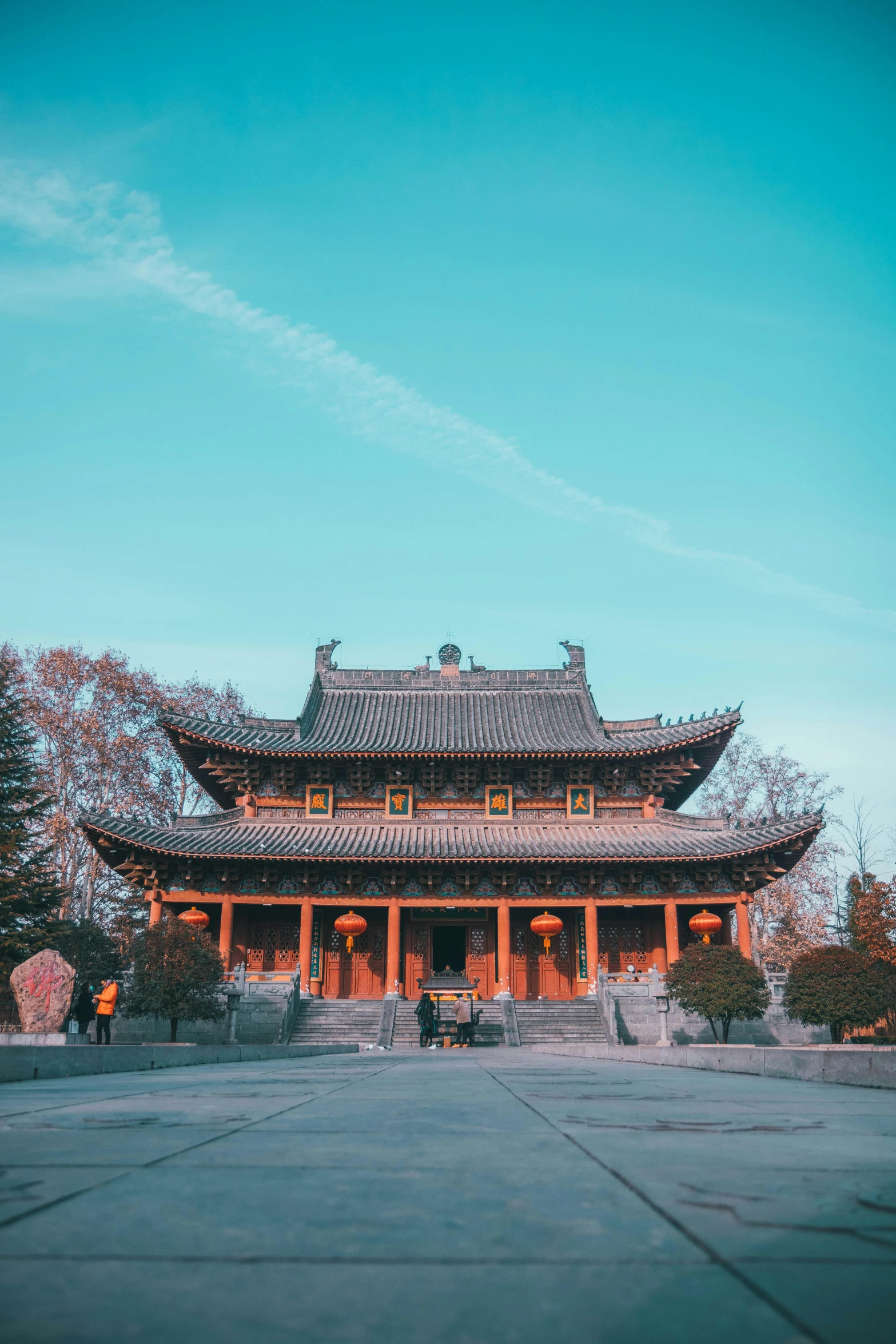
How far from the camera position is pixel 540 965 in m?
26.8

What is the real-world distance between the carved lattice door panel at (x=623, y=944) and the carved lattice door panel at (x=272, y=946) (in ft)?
29.6

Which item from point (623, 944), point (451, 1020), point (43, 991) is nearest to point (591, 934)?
point (623, 944)

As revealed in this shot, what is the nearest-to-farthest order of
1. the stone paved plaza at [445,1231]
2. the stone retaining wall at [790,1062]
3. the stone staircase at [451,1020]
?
the stone paved plaza at [445,1231], the stone retaining wall at [790,1062], the stone staircase at [451,1020]

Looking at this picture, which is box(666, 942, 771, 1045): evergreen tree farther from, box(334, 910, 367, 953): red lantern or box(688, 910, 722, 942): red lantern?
box(334, 910, 367, 953): red lantern

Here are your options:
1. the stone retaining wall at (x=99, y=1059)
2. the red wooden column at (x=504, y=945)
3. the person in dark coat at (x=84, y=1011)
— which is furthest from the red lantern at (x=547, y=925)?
the stone retaining wall at (x=99, y=1059)

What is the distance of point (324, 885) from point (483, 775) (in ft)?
19.4

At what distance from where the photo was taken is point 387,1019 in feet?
71.5

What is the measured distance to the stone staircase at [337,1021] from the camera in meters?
22.0

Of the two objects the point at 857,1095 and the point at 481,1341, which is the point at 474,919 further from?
the point at 481,1341

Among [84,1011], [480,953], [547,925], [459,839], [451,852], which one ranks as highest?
[459,839]

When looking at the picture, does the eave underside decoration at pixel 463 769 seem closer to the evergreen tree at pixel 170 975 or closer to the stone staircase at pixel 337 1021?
the stone staircase at pixel 337 1021

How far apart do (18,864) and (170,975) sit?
10289mm

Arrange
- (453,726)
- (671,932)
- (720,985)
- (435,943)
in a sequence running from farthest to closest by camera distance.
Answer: (453,726) → (435,943) → (671,932) → (720,985)

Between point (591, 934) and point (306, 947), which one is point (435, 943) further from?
point (591, 934)
